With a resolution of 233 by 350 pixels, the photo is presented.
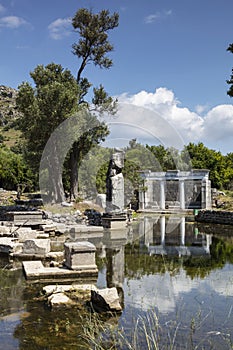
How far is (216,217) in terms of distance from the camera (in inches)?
912

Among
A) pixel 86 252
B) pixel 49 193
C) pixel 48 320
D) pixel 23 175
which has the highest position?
pixel 23 175

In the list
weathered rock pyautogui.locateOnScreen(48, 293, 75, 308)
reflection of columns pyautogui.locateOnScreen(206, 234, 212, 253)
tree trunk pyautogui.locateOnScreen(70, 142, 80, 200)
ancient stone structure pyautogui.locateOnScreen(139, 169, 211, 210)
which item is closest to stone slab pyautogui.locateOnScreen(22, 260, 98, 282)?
weathered rock pyautogui.locateOnScreen(48, 293, 75, 308)

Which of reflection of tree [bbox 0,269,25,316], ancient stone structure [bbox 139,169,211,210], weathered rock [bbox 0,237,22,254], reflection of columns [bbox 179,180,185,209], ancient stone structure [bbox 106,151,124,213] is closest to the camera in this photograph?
reflection of tree [bbox 0,269,25,316]

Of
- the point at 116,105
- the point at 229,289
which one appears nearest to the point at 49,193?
the point at 116,105

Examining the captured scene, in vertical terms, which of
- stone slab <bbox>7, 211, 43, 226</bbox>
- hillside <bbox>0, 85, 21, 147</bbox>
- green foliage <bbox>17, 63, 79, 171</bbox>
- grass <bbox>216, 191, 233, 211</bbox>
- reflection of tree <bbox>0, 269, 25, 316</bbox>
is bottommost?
reflection of tree <bbox>0, 269, 25, 316</bbox>

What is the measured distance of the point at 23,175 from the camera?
47031 millimetres

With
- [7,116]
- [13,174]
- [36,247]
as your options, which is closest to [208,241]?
[36,247]

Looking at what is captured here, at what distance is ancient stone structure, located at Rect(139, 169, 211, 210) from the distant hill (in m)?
49.7

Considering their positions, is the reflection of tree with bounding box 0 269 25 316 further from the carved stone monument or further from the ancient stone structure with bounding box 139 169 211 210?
the ancient stone structure with bounding box 139 169 211 210

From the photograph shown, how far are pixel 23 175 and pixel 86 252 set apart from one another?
40.0 metres

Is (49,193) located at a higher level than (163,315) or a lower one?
higher

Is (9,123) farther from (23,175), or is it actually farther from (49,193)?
(49,193)

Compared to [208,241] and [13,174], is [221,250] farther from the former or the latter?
[13,174]

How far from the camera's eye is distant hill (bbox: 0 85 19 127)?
9794 cm
